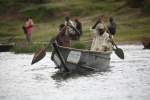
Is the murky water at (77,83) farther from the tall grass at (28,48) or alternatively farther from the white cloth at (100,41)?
the tall grass at (28,48)

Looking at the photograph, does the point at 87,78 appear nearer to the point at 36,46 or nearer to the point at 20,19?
the point at 36,46

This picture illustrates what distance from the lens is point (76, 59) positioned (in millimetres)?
21344

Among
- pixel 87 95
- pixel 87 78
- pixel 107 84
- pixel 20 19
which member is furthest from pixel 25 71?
pixel 20 19

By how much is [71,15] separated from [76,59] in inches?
1573

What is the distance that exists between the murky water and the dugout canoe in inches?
22.2

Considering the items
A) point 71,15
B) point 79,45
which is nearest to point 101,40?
point 79,45

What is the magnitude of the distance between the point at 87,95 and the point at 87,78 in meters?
3.93

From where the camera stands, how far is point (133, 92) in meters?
16.8

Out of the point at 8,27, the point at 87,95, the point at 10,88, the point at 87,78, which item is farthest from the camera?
the point at 8,27

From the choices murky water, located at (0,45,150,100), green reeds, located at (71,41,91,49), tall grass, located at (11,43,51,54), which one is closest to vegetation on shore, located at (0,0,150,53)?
green reeds, located at (71,41,91,49)

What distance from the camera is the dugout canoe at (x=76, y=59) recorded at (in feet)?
69.3

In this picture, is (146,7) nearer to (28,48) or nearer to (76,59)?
(28,48)

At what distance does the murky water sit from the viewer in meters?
16.5

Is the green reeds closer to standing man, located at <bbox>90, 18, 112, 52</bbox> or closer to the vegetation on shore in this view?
standing man, located at <bbox>90, 18, 112, 52</bbox>
